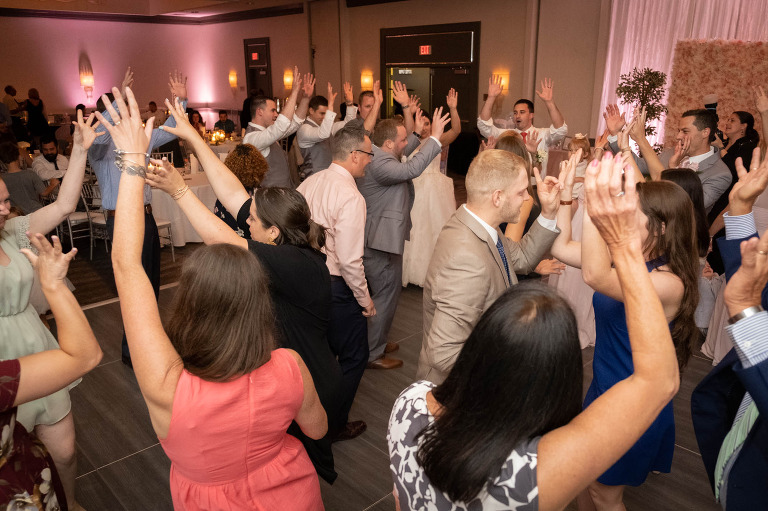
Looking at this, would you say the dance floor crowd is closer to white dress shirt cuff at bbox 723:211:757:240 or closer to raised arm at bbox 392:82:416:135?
white dress shirt cuff at bbox 723:211:757:240

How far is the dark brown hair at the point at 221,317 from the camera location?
1354 mm

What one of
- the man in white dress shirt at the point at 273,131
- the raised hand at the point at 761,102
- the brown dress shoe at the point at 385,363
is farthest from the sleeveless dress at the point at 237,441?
the raised hand at the point at 761,102

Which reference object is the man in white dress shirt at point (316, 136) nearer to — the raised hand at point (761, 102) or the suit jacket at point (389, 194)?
the suit jacket at point (389, 194)

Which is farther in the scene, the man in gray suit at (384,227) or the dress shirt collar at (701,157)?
the dress shirt collar at (701,157)

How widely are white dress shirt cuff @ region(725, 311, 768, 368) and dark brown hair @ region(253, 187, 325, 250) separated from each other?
4.92 feet

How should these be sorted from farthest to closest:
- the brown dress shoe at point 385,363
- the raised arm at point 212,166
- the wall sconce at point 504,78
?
1. the wall sconce at point 504,78
2. the brown dress shoe at point 385,363
3. the raised arm at point 212,166

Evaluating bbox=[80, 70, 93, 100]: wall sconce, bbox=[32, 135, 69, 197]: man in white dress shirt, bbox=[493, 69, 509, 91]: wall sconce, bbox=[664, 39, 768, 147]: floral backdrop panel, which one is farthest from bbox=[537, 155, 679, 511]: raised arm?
bbox=[80, 70, 93, 100]: wall sconce

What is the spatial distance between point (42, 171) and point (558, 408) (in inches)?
276

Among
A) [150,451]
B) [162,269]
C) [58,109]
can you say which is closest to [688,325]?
[150,451]

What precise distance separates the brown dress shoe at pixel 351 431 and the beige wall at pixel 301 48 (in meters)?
7.71

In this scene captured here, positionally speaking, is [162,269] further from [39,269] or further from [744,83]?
[744,83]

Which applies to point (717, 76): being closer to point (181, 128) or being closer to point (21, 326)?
point (181, 128)

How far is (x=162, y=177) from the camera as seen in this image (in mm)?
1900

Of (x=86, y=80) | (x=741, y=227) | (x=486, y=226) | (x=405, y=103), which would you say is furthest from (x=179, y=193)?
(x=86, y=80)
